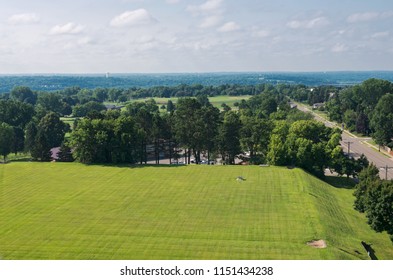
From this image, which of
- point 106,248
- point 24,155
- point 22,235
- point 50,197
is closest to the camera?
point 106,248

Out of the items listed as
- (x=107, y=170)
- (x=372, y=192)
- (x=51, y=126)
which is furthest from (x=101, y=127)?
(x=372, y=192)

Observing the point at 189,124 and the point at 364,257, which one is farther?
the point at 189,124

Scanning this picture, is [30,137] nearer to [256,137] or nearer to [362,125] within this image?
[256,137]

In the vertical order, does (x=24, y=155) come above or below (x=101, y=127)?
below

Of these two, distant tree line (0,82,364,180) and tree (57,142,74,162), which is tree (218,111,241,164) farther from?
tree (57,142,74,162)

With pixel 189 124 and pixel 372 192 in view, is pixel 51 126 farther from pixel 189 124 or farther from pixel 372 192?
pixel 372 192

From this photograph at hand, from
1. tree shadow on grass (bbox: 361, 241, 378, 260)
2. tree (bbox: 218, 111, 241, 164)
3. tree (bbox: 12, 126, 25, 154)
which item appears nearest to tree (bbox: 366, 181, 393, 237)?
tree shadow on grass (bbox: 361, 241, 378, 260)

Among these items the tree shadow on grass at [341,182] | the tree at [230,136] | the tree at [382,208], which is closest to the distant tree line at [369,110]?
the tree shadow on grass at [341,182]

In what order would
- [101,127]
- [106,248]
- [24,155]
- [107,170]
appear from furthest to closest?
[24,155]
[101,127]
[107,170]
[106,248]
